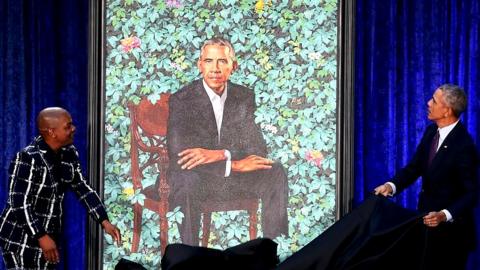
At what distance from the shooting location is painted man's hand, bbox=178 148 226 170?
491 centimetres

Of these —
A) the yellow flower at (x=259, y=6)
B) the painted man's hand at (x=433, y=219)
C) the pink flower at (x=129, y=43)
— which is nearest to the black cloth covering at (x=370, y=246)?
the painted man's hand at (x=433, y=219)

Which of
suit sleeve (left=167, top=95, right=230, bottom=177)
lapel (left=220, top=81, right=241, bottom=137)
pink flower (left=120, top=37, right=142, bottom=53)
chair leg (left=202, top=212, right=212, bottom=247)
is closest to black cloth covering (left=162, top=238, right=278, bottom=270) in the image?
chair leg (left=202, top=212, right=212, bottom=247)

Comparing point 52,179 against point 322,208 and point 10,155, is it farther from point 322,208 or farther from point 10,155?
point 322,208

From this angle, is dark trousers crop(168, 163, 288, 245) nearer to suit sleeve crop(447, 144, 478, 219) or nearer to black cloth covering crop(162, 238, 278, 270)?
black cloth covering crop(162, 238, 278, 270)

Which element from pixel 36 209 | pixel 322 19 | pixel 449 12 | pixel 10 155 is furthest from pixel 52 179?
pixel 449 12

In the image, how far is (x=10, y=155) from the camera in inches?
195

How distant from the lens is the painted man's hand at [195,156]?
4914mm

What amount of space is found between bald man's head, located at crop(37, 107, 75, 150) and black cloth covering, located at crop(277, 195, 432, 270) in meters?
1.31

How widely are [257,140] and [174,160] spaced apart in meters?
0.53

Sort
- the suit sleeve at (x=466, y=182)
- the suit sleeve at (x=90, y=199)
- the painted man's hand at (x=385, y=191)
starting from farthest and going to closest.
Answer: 1. the painted man's hand at (x=385, y=191)
2. the suit sleeve at (x=90, y=199)
3. the suit sleeve at (x=466, y=182)

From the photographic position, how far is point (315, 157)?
16.2 feet

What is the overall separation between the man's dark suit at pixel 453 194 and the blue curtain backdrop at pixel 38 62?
2186 millimetres

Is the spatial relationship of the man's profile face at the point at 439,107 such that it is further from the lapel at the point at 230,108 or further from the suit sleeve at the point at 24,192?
the suit sleeve at the point at 24,192

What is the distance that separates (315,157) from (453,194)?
0.94 m
